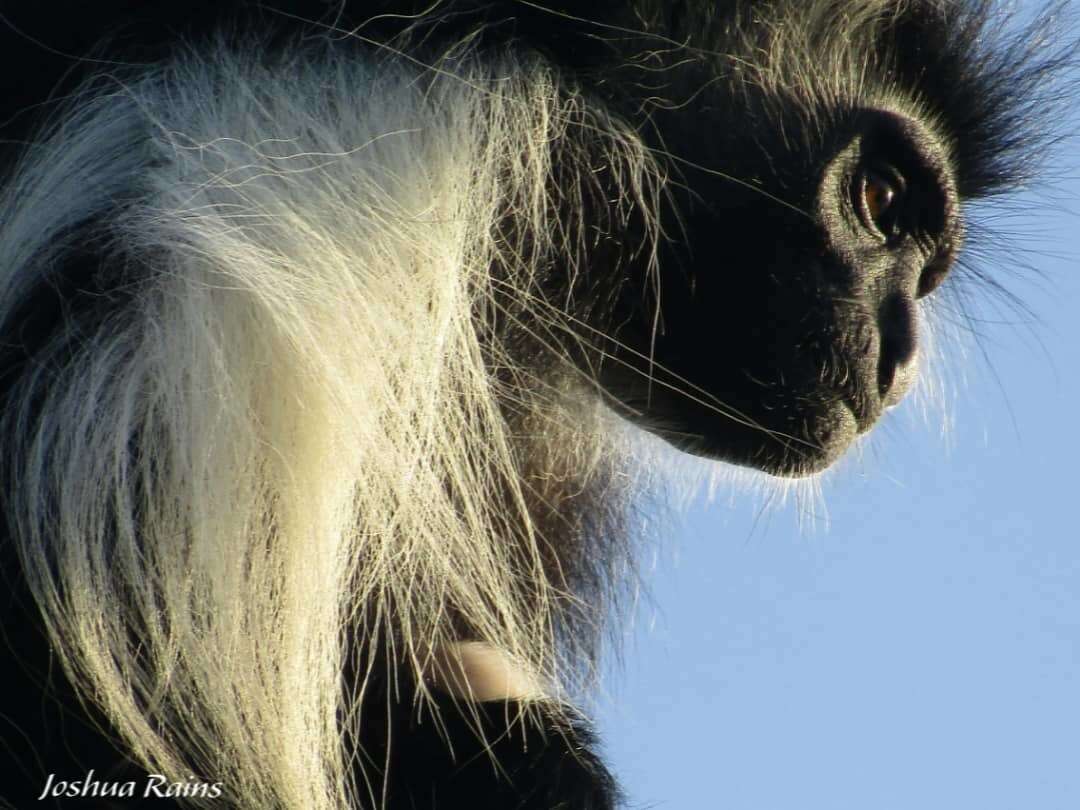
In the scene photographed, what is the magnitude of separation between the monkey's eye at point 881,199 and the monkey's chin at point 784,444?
207mm

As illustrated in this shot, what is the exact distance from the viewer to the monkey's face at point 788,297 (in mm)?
1923

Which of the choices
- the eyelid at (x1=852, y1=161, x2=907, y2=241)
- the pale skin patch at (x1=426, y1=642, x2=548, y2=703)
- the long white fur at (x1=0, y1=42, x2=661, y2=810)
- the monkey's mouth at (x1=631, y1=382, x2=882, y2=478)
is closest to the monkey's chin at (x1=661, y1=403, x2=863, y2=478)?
the monkey's mouth at (x1=631, y1=382, x2=882, y2=478)

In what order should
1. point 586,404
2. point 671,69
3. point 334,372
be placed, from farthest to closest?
1. point 586,404
2. point 671,69
3. point 334,372

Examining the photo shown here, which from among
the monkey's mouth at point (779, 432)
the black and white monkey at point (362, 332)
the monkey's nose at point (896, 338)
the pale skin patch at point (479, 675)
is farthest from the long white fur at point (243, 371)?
the monkey's nose at point (896, 338)

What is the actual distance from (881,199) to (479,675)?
2.28 feet

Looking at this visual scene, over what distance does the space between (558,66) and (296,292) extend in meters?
0.40

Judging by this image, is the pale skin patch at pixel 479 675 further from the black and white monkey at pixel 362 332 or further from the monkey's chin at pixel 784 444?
the monkey's chin at pixel 784 444

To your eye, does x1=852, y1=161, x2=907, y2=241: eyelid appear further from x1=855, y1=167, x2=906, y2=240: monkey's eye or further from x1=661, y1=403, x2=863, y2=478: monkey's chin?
x1=661, y1=403, x2=863, y2=478: monkey's chin

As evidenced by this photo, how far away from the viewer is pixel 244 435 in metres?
1.51

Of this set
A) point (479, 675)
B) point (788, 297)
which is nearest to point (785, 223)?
point (788, 297)

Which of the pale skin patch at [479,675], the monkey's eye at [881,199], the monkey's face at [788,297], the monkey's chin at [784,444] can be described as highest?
the monkey's eye at [881,199]

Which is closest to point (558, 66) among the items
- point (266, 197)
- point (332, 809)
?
point (266, 197)

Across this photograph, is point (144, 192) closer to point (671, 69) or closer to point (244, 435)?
point (244, 435)

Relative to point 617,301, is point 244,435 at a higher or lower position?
lower
